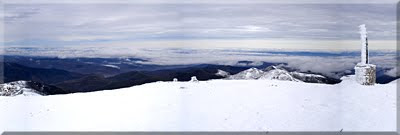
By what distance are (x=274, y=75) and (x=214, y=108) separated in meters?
0.84

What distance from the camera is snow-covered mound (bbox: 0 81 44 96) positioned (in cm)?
→ 487

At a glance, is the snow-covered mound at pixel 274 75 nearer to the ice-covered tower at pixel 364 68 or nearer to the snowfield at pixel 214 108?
the snowfield at pixel 214 108

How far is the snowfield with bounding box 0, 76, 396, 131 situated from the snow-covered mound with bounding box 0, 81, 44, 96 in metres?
0.07

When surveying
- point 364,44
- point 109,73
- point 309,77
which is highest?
point 364,44

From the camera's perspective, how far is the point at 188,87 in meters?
4.86

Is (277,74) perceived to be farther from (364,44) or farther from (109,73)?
(109,73)

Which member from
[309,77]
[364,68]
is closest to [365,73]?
[364,68]

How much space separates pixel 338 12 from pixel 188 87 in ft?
6.38

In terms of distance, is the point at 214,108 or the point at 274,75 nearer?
the point at 214,108

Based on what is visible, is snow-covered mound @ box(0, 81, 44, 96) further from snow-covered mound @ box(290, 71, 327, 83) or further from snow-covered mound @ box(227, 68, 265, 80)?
snow-covered mound @ box(290, 71, 327, 83)

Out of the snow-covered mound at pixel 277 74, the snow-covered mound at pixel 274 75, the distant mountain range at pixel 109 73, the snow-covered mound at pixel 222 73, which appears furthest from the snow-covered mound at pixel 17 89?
the snow-covered mound at pixel 277 74

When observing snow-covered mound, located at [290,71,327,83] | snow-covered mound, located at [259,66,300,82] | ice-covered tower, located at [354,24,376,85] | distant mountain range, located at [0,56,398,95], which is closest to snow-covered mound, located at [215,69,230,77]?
distant mountain range, located at [0,56,398,95]

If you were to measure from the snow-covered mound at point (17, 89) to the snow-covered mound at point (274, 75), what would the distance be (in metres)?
2.35

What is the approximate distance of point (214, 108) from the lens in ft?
15.4
